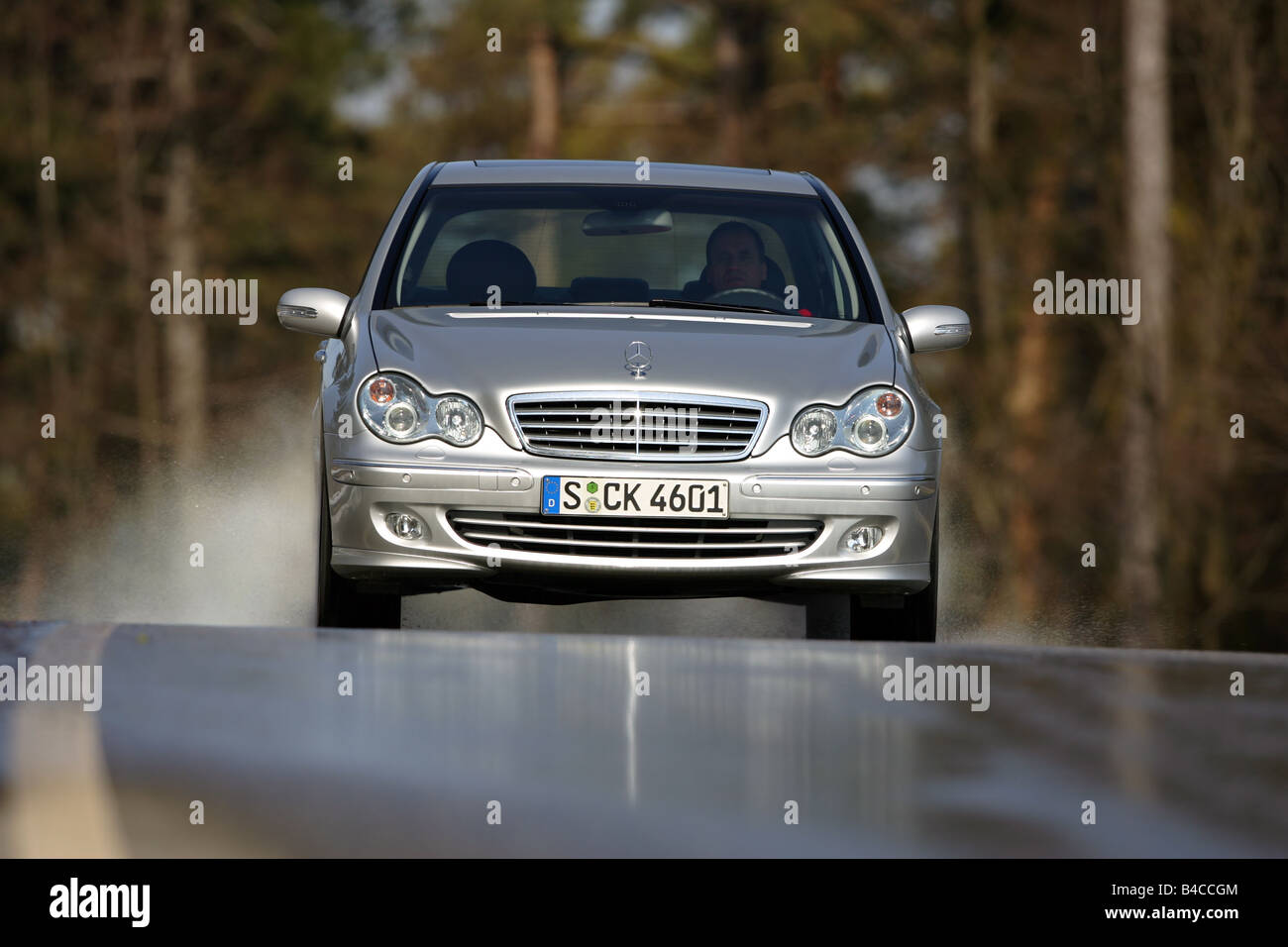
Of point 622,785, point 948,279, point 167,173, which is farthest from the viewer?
point 167,173

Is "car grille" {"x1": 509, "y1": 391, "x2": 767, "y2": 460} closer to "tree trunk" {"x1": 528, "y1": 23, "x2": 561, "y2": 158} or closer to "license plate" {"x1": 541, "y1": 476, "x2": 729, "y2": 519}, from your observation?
"license plate" {"x1": 541, "y1": 476, "x2": 729, "y2": 519}

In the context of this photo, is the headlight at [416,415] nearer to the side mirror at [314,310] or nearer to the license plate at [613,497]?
the license plate at [613,497]

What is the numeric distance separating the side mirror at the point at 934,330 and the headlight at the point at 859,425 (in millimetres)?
832

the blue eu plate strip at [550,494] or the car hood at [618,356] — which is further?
the car hood at [618,356]

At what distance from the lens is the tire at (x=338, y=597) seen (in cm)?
662

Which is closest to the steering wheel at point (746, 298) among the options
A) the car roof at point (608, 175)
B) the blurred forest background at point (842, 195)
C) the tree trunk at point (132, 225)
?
the car roof at point (608, 175)

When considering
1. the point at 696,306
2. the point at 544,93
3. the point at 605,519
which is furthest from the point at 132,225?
the point at 605,519

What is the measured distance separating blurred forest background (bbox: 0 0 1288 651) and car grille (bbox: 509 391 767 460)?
36.9 ft

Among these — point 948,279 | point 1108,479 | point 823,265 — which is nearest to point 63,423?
point 948,279

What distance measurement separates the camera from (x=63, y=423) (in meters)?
32.3

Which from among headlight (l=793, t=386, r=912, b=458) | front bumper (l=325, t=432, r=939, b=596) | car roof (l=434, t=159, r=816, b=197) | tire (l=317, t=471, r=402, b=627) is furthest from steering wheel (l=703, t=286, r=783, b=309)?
tire (l=317, t=471, r=402, b=627)

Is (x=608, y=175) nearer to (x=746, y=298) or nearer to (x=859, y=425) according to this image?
(x=746, y=298)
